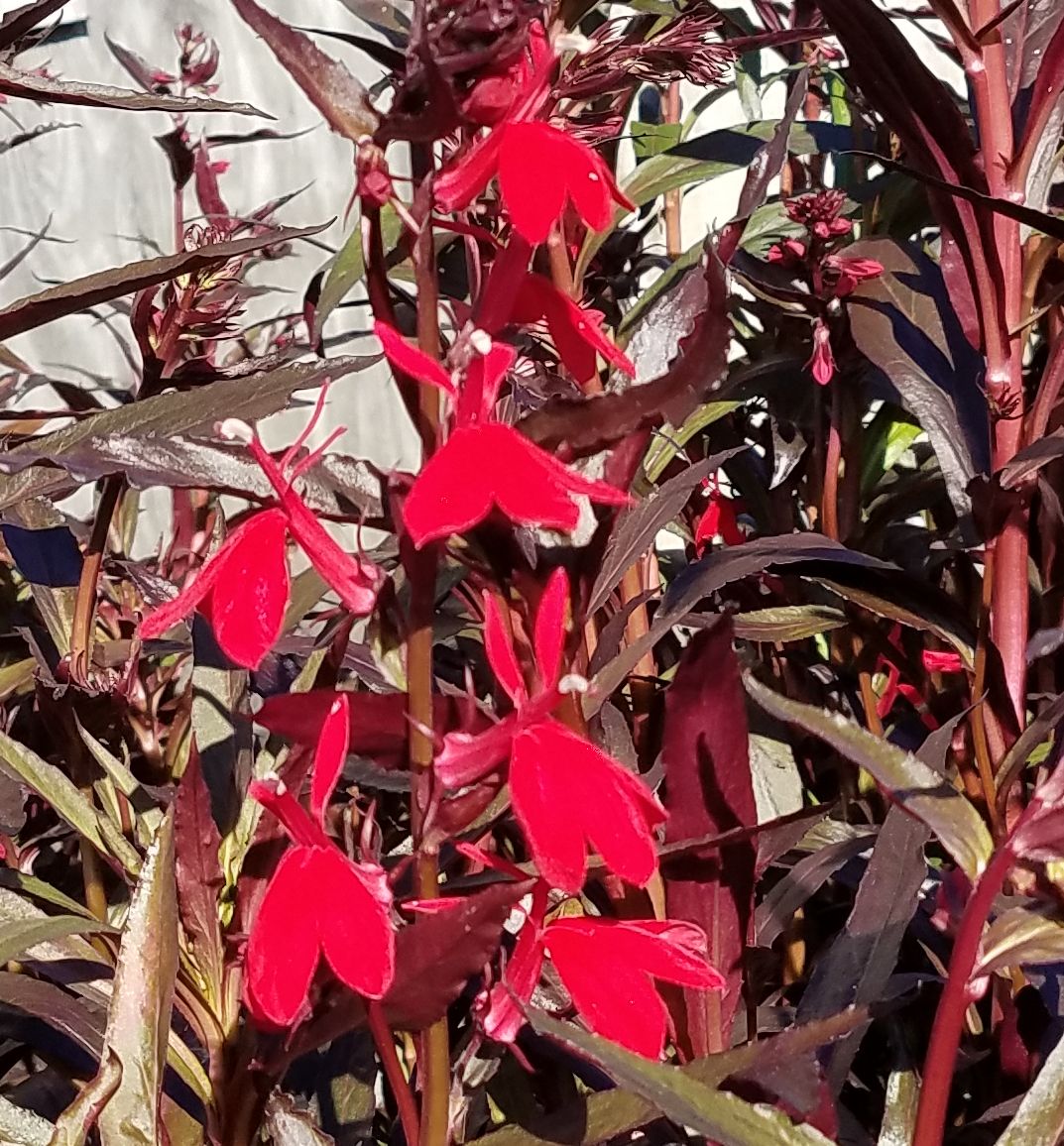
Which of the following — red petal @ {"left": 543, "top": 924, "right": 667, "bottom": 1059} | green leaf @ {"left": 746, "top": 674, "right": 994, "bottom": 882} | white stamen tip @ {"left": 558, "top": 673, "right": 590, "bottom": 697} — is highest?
white stamen tip @ {"left": 558, "top": 673, "right": 590, "bottom": 697}

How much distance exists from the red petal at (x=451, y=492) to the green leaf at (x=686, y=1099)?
0.40 feet

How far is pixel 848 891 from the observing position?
0.82 metres

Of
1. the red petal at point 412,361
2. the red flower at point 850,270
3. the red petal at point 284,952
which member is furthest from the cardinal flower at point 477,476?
the red flower at point 850,270

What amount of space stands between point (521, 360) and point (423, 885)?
32 cm

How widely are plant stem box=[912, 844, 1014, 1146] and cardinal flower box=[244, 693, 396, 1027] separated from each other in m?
0.16

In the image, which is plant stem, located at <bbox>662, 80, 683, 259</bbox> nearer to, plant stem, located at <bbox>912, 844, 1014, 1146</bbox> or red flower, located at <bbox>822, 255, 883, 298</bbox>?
red flower, located at <bbox>822, 255, 883, 298</bbox>

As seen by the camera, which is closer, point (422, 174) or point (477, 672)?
point (422, 174)

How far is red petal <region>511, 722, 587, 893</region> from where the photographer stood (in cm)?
28

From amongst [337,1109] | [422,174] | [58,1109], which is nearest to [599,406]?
[422,174]

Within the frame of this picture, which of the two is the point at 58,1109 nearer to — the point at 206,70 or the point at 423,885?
the point at 423,885

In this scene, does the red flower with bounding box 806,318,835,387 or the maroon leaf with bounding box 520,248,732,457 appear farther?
the red flower with bounding box 806,318,835,387

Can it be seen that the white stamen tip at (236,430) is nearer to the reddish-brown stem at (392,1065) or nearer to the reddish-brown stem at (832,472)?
the reddish-brown stem at (392,1065)

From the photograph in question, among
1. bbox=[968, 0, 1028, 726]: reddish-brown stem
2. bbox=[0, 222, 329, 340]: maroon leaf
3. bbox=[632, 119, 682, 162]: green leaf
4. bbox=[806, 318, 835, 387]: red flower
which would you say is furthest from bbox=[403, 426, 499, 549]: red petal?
bbox=[632, 119, 682, 162]: green leaf

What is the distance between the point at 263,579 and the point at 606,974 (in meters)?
0.15
